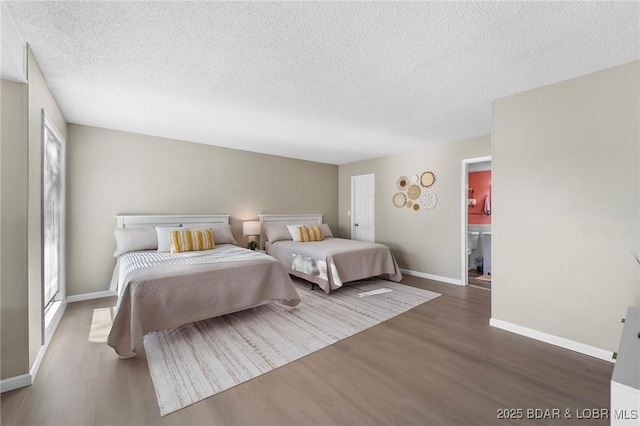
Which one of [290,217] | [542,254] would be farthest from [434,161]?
[290,217]

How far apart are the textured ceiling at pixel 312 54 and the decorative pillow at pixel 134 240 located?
1.51m

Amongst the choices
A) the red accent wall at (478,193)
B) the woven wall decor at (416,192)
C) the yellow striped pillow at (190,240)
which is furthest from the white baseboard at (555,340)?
the yellow striped pillow at (190,240)

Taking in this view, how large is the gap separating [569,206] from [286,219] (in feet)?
14.5

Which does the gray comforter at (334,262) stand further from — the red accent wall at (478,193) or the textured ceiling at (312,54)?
the red accent wall at (478,193)

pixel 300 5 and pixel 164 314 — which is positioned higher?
pixel 300 5

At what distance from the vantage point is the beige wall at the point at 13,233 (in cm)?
177

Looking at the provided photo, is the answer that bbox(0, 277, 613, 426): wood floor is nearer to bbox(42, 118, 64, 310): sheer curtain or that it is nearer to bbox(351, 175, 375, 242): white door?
bbox(42, 118, 64, 310): sheer curtain

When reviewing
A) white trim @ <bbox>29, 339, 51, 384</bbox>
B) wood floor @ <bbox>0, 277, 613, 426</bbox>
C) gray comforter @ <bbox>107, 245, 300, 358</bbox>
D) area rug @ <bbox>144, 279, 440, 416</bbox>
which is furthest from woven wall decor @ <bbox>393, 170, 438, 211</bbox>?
white trim @ <bbox>29, 339, 51, 384</bbox>

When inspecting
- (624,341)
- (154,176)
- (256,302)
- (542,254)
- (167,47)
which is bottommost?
(256,302)

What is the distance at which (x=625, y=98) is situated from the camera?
83.7 inches

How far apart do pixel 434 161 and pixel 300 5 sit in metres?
3.92

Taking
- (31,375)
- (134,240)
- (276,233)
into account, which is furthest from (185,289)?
(276,233)

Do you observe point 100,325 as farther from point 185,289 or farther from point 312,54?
point 312,54

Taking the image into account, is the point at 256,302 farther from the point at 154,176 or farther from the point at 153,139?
the point at 153,139
